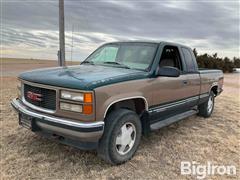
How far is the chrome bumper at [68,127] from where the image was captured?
3.37 metres

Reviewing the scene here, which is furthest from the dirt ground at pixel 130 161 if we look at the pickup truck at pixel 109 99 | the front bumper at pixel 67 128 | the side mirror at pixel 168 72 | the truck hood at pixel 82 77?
the side mirror at pixel 168 72

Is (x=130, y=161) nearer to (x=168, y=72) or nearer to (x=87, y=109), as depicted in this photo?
(x=87, y=109)

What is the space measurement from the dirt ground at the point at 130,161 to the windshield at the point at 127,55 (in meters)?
1.50

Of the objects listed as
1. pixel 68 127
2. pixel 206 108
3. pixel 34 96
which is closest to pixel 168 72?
pixel 68 127

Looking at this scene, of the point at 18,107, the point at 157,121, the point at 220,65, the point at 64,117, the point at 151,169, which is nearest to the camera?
the point at 64,117

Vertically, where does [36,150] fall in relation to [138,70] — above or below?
below

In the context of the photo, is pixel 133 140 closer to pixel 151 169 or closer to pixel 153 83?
pixel 151 169

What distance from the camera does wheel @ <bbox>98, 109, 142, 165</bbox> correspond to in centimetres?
367

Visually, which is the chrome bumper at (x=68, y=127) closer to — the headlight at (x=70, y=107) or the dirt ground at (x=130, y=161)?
the headlight at (x=70, y=107)

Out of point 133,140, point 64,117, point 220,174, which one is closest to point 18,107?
point 64,117

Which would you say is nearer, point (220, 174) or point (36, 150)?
point (220, 174)

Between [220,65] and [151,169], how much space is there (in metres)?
26.8

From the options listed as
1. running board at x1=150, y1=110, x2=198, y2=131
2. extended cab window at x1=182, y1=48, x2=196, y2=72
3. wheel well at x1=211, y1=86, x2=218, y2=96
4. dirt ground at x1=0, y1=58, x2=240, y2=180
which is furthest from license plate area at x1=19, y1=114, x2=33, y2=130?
wheel well at x1=211, y1=86, x2=218, y2=96

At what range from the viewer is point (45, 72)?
13.6 feet
